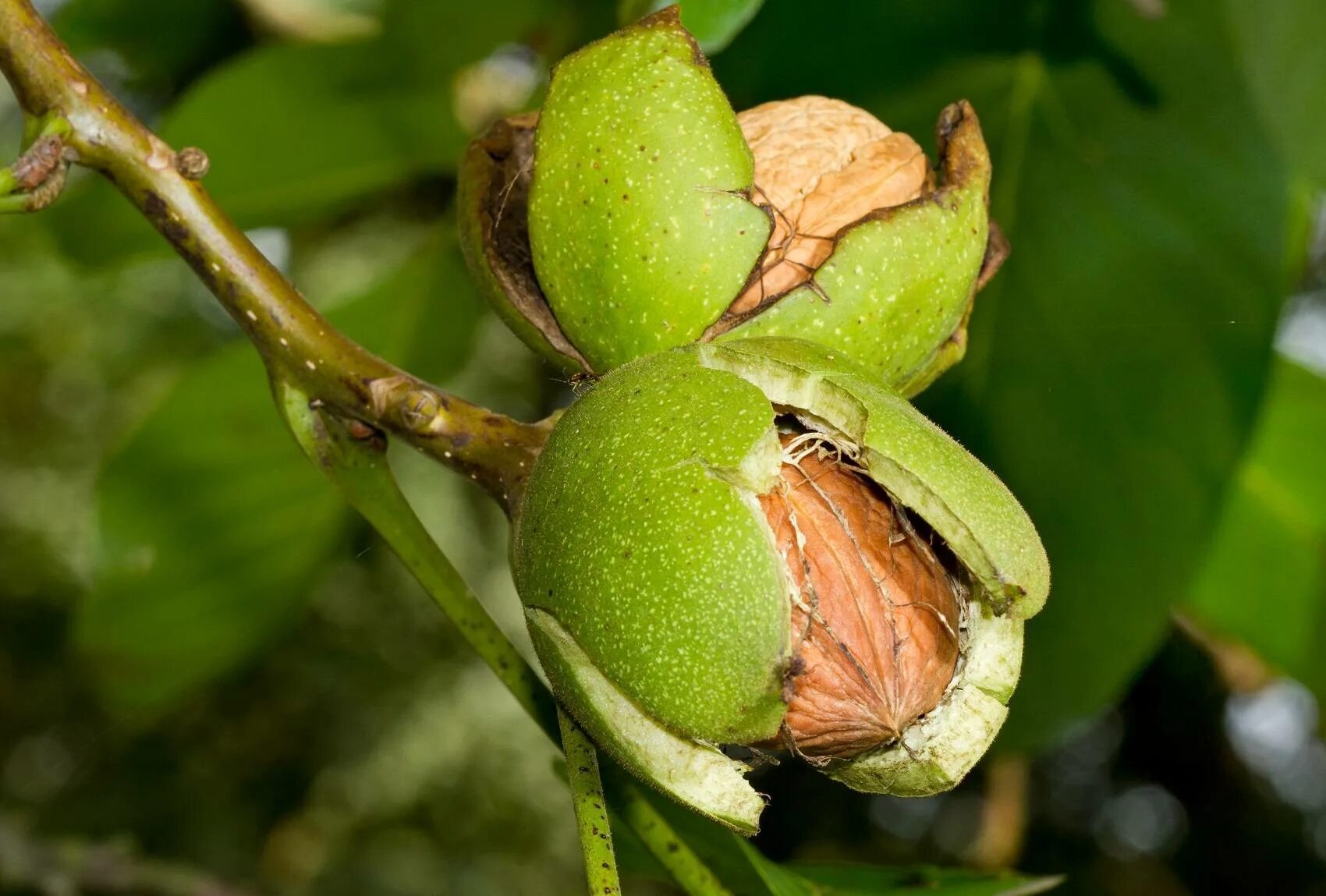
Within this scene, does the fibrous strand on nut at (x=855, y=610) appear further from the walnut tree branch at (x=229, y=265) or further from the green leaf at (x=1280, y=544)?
the green leaf at (x=1280, y=544)

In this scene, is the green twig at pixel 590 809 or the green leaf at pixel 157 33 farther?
the green leaf at pixel 157 33

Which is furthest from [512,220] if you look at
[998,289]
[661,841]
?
[998,289]

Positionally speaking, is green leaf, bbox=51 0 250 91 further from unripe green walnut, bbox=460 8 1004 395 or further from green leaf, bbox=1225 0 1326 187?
green leaf, bbox=1225 0 1326 187

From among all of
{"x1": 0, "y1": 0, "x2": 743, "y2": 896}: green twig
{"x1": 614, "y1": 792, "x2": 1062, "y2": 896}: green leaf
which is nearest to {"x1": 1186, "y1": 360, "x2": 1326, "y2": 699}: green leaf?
{"x1": 614, "y1": 792, "x2": 1062, "y2": 896}: green leaf

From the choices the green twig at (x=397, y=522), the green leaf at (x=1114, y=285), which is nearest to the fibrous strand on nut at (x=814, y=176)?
the green twig at (x=397, y=522)

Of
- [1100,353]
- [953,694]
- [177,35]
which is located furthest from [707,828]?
[177,35]
